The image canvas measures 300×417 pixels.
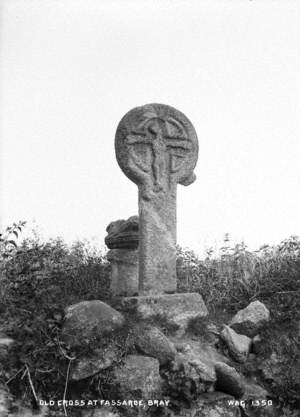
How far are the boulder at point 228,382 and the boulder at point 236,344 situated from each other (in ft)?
2.20

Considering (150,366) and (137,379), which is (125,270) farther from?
(137,379)

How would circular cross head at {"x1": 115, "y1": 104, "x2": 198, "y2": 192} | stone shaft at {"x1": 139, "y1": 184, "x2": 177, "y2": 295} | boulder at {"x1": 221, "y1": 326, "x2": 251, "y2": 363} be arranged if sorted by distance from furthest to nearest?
circular cross head at {"x1": 115, "y1": 104, "x2": 198, "y2": 192} → stone shaft at {"x1": 139, "y1": 184, "x2": 177, "y2": 295} → boulder at {"x1": 221, "y1": 326, "x2": 251, "y2": 363}

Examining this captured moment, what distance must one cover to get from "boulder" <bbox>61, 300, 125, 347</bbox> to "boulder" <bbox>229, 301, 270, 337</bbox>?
1.74 meters

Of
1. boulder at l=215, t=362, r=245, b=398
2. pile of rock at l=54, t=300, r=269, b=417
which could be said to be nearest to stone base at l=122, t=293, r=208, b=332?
pile of rock at l=54, t=300, r=269, b=417

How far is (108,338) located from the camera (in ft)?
14.5

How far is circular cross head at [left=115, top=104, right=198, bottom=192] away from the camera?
5.89 metres

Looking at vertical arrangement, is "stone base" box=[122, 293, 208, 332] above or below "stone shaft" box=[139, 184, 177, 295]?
below

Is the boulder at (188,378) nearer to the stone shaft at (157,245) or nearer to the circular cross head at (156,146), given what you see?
the stone shaft at (157,245)

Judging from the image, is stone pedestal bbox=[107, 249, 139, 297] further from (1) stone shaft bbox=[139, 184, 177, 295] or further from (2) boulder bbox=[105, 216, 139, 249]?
(1) stone shaft bbox=[139, 184, 177, 295]

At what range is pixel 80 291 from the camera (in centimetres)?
680

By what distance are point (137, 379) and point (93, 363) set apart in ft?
1.44

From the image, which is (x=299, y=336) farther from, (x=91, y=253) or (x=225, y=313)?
(x=91, y=253)

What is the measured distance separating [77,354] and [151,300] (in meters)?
1.42

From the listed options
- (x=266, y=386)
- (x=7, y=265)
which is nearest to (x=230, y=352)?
(x=266, y=386)
